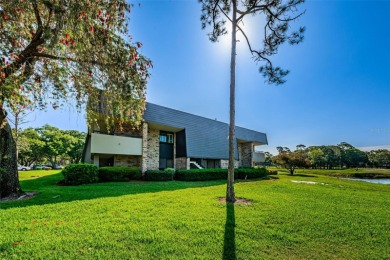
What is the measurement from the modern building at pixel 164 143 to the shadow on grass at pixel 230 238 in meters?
9.79

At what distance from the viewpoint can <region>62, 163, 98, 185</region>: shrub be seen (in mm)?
10219

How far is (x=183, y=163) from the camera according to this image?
54.6 ft

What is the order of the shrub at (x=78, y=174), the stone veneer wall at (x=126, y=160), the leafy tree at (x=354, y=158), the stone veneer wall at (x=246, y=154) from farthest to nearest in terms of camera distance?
the leafy tree at (x=354, y=158) → the stone veneer wall at (x=246, y=154) → the stone veneer wall at (x=126, y=160) → the shrub at (x=78, y=174)

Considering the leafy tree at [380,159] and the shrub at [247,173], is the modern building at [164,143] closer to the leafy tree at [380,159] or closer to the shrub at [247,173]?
the shrub at [247,173]

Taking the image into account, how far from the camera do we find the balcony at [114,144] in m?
11.7

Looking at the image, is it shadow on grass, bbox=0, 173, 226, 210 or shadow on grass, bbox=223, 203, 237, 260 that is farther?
shadow on grass, bbox=0, 173, 226, 210

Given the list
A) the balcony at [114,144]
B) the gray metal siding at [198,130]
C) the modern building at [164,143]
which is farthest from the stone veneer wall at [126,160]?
the gray metal siding at [198,130]

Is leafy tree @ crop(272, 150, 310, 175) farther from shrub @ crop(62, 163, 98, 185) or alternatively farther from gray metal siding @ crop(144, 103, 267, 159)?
shrub @ crop(62, 163, 98, 185)

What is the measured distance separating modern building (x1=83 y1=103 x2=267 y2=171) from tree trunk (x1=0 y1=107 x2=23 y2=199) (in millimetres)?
4596

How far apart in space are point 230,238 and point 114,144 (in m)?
10.8

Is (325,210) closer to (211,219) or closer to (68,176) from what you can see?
(211,219)

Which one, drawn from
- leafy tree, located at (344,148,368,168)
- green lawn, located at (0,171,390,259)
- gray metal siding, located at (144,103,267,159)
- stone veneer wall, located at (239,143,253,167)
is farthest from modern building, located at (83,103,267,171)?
leafy tree, located at (344,148,368,168)

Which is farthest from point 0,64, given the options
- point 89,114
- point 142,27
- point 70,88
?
point 142,27

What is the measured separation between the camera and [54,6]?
137 inches
